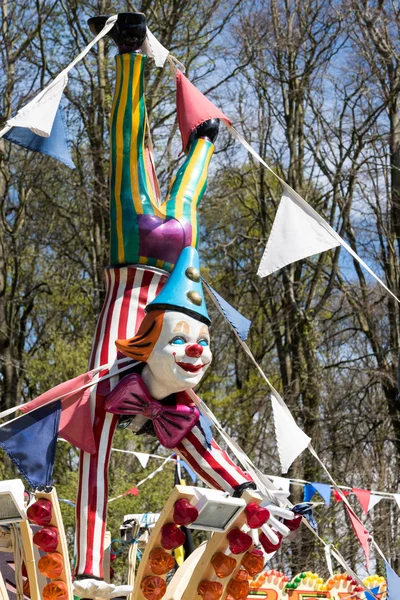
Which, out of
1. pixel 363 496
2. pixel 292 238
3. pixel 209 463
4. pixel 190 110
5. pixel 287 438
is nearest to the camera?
pixel 209 463

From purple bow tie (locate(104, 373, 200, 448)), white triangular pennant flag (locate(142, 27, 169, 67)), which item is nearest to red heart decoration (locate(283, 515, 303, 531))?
purple bow tie (locate(104, 373, 200, 448))

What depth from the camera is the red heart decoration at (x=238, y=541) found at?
4891 mm

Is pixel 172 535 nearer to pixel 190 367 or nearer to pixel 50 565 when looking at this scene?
pixel 50 565

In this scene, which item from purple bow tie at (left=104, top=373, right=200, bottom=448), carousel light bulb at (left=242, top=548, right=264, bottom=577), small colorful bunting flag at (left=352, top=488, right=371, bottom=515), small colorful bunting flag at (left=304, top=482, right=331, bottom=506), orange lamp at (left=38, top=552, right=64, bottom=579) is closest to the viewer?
orange lamp at (left=38, top=552, right=64, bottom=579)

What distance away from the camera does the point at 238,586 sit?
520cm

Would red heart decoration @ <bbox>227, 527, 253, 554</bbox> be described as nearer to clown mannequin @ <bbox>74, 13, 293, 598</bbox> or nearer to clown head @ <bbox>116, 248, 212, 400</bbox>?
clown mannequin @ <bbox>74, 13, 293, 598</bbox>

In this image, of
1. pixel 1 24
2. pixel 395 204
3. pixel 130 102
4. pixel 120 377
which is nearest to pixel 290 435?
pixel 120 377

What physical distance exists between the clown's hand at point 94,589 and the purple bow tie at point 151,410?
2.79ft

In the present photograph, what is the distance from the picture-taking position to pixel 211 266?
1647 centimetres

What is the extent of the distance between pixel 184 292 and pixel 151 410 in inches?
27.3

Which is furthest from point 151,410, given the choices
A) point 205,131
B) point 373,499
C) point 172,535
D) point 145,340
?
point 373,499

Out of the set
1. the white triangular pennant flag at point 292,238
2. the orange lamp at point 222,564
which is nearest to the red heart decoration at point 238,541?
the orange lamp at point 222,564

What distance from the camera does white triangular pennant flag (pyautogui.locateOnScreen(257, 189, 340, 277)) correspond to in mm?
5988

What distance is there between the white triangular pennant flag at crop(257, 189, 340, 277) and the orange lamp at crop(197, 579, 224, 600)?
1815mm
